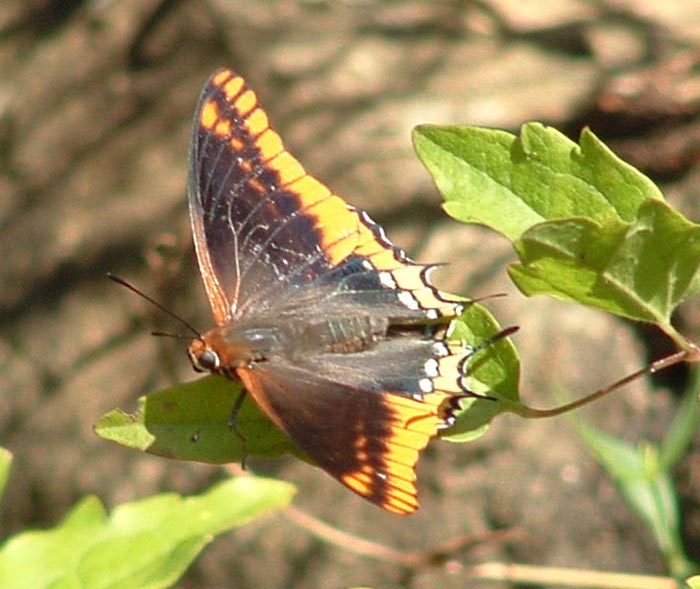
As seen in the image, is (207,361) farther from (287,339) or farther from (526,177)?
(526,177)

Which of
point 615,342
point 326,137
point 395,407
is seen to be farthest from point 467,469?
point 395,407

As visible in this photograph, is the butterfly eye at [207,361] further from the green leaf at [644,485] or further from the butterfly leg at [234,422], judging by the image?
the green leaf at [644,485]

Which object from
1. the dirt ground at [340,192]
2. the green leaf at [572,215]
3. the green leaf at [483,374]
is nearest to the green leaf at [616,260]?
the green leaf at [572,215]

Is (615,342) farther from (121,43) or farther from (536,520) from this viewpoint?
(121,43)

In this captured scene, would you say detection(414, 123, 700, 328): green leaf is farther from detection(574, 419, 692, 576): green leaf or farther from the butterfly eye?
detection(574, 419, 692, 576): green leaf

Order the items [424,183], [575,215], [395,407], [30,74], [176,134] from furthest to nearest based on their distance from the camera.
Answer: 1. [30,74]
2. [176,134]
3. [424,183]
4. [395,407]
5. [575,215]

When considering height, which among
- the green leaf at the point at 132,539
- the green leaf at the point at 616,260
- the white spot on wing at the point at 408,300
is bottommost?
the green leaf at the point at 132,539

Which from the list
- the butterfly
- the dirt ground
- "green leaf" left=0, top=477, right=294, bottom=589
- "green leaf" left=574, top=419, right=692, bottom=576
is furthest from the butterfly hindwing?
the dirt ground
